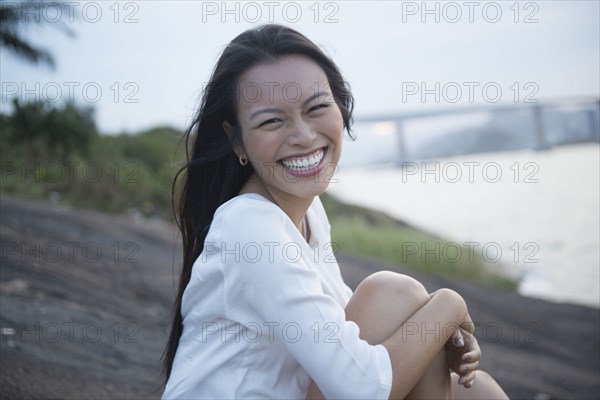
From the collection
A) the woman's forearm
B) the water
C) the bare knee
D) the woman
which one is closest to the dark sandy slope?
the woman

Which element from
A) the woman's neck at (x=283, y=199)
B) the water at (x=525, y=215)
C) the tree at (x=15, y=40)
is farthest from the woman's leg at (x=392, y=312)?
the tree at (x=15, y=40)

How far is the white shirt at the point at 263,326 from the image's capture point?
4.52 ft

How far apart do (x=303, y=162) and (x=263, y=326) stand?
50 cm

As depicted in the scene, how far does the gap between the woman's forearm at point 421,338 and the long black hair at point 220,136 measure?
645 mm

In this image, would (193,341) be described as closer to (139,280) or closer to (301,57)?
(301,57)

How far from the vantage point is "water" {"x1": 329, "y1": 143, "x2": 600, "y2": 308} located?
8.27 metres

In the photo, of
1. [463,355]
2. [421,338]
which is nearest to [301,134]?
[421,338]

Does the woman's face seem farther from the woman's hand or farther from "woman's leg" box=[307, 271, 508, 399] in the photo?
the woman's hand

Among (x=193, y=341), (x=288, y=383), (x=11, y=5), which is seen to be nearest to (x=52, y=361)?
(x=193, y=341)

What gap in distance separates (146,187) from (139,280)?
15.5 feet

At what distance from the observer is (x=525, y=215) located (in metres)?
11.9

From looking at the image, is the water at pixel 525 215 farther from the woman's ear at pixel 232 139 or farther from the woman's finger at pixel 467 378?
the woman's finger at pixel 467 378

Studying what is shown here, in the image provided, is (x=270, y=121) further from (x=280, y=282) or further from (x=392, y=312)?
(x=392, y=312)

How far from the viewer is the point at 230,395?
1.44m
